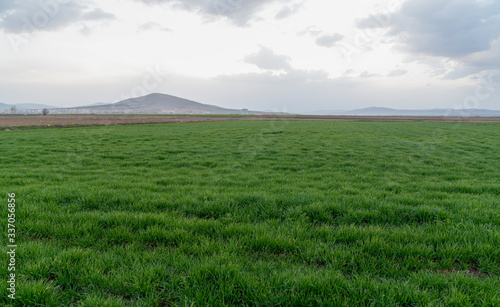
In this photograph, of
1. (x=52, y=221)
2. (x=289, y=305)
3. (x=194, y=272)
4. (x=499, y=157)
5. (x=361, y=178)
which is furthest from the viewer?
(x=499, y=157)

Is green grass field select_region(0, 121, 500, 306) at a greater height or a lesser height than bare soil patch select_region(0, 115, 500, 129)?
lesser

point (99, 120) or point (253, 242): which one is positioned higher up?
point (99, 120)

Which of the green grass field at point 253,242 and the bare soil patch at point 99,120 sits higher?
the bare soil patch at point 99,120

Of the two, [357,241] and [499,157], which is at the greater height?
[499,157]

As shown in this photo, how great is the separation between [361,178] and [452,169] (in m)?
4.93

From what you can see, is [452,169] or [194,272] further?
[452,169]

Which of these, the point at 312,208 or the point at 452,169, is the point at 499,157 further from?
the point at 312,208

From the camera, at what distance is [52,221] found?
4.59 m

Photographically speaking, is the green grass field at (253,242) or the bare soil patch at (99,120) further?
the bare soil patch at (99,120)

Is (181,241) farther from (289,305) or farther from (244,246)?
(289,305)

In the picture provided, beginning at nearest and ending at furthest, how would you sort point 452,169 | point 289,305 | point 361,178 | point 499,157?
point 289,305
point 361,178
point 452,169
point 499,157

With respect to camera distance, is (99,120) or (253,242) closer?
(253,242)

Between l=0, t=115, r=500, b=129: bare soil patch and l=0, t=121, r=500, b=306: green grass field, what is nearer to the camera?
l=0, t=121, r=500, b=306: green grass field

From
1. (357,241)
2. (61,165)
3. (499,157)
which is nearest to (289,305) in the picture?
(357,241)
